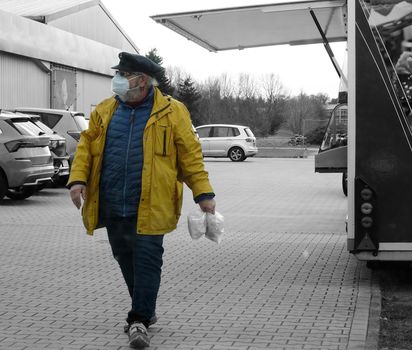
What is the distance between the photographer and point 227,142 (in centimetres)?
4212

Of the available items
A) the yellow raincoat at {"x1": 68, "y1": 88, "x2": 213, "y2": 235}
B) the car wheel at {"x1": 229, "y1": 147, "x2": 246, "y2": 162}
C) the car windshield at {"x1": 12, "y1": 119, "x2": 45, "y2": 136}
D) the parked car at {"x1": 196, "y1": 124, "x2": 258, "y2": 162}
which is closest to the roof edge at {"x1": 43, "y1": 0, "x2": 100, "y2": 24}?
the parked car at {"x1": 196, "y1": 124, "x2": 258, "y2": 162}

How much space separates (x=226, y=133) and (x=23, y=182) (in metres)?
25.1

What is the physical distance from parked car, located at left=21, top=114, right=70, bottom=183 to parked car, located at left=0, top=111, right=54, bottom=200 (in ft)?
5.04

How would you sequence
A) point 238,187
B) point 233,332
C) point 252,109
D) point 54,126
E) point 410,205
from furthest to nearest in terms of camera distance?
1. point 252,109
2. point 238,187
3. point 54,126
4. point 410,205
5. point 233,332

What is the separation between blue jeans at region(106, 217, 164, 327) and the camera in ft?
20.4

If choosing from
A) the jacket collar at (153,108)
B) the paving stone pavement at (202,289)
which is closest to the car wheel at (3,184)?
the paving stone pavement at (202,289)

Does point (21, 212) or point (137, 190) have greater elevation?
point (137, 190)

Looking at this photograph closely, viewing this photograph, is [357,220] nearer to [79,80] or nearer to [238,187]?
[238,187]

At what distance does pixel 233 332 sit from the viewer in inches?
264

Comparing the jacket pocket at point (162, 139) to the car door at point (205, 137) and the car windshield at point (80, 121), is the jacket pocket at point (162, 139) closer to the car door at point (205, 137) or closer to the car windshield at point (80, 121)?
the car windshield at point (80, 121)

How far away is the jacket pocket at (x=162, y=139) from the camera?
20.5 feet

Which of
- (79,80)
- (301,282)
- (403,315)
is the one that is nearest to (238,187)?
(301,282)

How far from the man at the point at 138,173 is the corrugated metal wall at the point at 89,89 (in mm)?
38575

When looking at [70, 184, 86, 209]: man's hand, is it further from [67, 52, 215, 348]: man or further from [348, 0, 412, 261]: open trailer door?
[348, 0, 412, 261]: open trailer door
